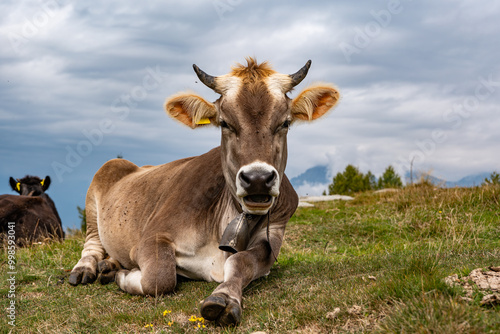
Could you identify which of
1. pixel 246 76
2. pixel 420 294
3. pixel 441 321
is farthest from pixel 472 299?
pixel 246 76

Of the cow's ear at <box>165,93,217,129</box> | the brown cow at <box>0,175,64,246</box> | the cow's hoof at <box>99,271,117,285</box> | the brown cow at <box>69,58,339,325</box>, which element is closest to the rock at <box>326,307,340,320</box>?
the brown cow at <box>69,58,339,325</box>

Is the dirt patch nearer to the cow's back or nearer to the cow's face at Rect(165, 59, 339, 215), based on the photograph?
the cow's face at Rect(165, 59, 339, 215)

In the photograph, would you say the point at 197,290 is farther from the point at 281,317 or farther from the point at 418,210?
the point at 418,210

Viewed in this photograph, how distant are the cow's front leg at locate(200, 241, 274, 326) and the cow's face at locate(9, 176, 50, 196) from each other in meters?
11.4

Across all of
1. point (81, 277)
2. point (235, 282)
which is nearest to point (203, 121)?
point (235, 282)

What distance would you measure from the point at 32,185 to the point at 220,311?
12.9 meters

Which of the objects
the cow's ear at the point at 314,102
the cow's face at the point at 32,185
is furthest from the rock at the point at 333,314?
the cow's face at the point at 32,185

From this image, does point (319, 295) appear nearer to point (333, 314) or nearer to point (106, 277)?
point (333, 314)

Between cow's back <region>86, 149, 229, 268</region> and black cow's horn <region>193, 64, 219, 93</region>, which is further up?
black cow's horn <region>193, 64, 219, 93</region>

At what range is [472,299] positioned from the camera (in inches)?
141

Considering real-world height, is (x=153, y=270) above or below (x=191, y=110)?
below

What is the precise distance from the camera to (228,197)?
6129 mm

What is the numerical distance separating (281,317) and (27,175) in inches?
538

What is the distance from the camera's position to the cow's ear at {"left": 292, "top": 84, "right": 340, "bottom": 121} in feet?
20.0
